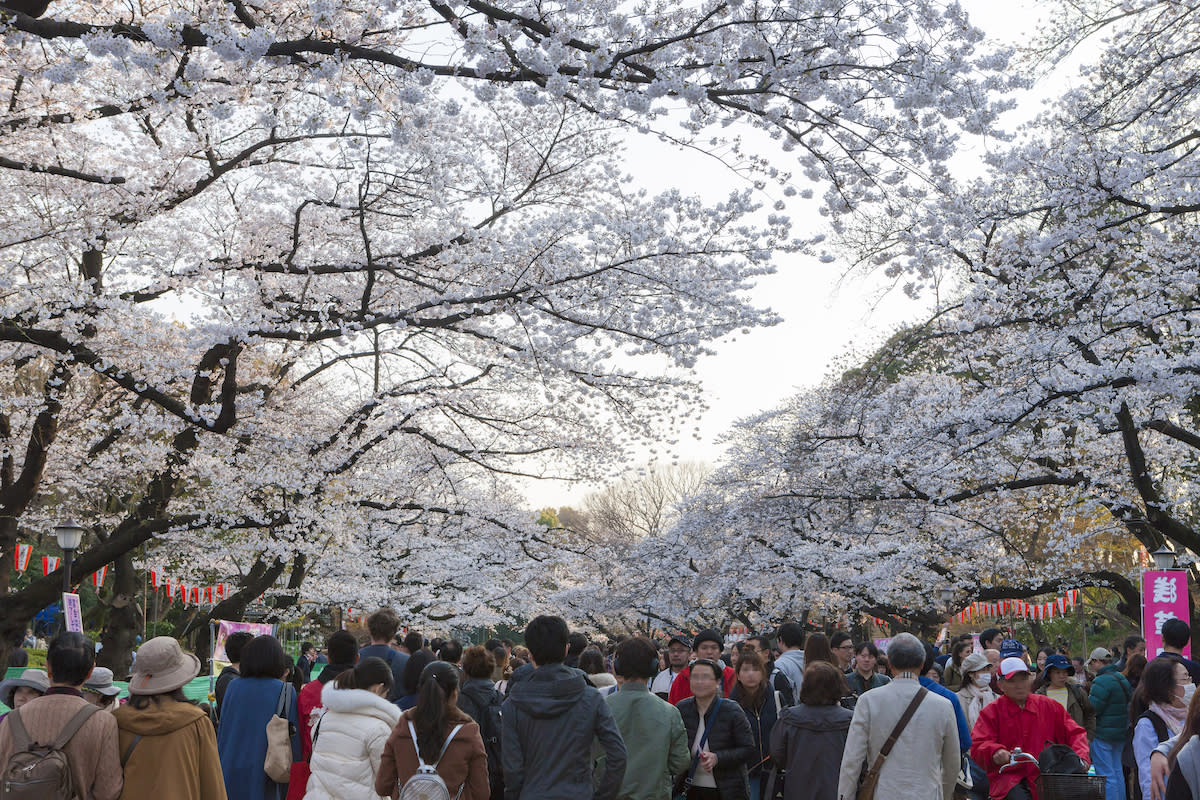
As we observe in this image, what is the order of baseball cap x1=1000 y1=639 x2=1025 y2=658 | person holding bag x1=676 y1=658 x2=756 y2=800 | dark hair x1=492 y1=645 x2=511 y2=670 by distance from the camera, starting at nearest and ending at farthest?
person holding bag x1=676 y1=658 x2=756 y2=800, baseball cap x1=1000 y1=639 x2=1025 y2=658, dark hair x1=492 y1=645 x2=511 y2=670

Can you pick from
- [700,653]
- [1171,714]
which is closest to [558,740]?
[700,653]

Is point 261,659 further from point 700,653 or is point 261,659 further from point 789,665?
point 789,665

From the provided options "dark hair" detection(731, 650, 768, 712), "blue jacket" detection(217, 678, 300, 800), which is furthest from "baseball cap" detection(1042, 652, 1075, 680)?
"blue jacket" detection(217, 678, 300, 800)

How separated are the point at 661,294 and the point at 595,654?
5239 millimetres

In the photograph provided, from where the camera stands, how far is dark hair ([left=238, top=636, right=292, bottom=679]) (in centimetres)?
571

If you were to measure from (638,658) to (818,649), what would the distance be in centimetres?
185

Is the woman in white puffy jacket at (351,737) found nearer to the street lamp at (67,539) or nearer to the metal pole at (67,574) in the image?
the metal pole at (67,574)

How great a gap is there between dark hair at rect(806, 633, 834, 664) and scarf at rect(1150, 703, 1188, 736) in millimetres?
1918

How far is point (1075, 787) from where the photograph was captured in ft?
18.7

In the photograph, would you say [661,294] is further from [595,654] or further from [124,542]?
[124,542]

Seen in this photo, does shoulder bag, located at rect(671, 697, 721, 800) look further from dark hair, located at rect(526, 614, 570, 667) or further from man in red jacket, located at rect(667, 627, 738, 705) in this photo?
dark hair, located at rect(526, 614, 570, 667)

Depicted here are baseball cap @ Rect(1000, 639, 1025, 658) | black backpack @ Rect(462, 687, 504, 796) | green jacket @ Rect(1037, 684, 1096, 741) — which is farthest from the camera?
green jacket @ Rect(1037, 684, 1096, 741)

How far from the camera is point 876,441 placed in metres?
19.2

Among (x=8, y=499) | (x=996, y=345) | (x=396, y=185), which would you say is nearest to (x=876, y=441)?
(x=996, y=345)
